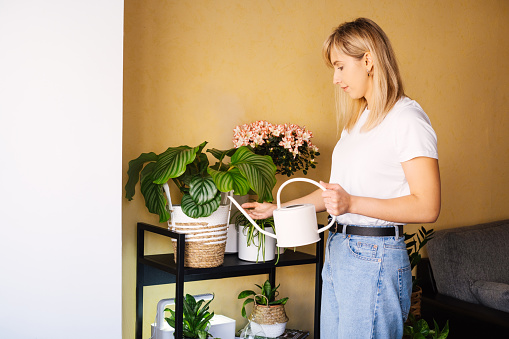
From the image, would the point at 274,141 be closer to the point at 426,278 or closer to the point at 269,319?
the point at 269,319

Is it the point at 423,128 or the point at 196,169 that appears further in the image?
the point at 196,169

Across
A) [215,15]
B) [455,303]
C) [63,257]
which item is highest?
[215,15]

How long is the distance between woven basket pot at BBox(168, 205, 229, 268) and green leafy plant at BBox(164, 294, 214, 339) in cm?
22

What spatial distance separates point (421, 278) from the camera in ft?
9.37

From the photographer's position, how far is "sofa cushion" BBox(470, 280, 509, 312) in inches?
98.1

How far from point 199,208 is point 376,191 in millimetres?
589

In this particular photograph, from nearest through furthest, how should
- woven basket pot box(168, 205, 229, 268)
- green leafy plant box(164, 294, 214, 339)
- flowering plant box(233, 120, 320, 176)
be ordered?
woven basket pot box(168, 205, 229, 268) → green leafy plant box(164, 294, 214, 339) → flowering plant box(233, 120, 320, 176)

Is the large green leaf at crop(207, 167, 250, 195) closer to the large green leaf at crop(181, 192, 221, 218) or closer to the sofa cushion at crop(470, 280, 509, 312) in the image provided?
the large green leaf at crop(181, 192, 221, 218)

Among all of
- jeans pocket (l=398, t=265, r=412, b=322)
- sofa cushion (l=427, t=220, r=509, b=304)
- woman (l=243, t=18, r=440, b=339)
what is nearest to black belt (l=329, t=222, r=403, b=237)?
A: woman (l=243, t=18, r=440, b=339)

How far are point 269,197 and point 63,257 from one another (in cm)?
68

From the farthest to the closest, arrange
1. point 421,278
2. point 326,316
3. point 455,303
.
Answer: point 421,278
point 455,303
point 326,316

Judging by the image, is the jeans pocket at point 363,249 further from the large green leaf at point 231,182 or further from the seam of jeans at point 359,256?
the large green leaf at point 231,182

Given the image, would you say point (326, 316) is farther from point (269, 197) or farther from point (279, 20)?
point (279, 20)

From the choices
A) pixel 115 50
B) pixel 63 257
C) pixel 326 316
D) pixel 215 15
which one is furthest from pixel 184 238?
pixel 215 15
